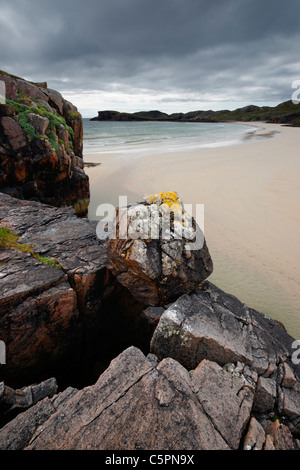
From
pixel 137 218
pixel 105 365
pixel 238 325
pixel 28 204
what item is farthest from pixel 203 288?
pixel 28 204

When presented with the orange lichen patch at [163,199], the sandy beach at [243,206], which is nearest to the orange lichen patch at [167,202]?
the orange lichen patch at [163,199]

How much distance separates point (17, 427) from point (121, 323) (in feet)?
12.6

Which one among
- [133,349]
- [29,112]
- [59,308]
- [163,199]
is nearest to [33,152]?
[29,112]

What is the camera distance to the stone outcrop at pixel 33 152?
11.5 metres

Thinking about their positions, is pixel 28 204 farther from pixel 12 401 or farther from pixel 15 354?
pixel 12 401

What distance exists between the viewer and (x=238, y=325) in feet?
18.8

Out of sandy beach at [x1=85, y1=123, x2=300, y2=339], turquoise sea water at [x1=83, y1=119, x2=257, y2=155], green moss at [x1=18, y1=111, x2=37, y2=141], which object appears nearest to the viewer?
sandy beach at [x1=85, y1=123, x2=300, y2=339]

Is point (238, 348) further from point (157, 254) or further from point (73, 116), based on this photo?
point (73, 116)

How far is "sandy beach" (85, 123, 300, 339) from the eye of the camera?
934 cm

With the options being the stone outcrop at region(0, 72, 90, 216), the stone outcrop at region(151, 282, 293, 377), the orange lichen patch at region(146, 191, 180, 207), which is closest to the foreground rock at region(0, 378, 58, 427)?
the stone outcrop at region(151, 282, 293, 377)

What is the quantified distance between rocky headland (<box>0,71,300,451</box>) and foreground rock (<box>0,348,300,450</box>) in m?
0.02

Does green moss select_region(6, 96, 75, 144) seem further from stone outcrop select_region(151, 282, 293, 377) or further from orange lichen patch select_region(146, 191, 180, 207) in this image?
stone outcrop select_region(151, 282, 293, 377)

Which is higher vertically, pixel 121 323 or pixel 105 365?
pixel 121 323
